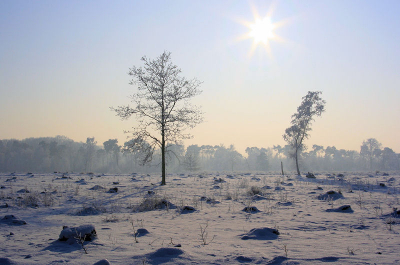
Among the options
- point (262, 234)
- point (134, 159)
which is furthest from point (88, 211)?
point (134, 159)

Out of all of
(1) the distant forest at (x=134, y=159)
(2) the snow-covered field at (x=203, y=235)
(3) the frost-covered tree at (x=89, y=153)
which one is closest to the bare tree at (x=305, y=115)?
(2) the snow-covered field at (x=203, y=235)

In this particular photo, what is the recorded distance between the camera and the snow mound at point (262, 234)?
4.15 metres

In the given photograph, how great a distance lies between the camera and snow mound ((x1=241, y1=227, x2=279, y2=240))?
4.15 meters

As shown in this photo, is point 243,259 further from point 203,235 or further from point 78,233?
point 78,233

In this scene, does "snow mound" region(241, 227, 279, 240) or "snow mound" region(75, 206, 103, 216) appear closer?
"snow mound" region(241, 227, 279, 240)

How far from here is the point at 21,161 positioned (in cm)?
8269

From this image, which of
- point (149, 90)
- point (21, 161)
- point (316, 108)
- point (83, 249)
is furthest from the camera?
point (21, 161)

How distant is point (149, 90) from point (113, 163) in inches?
3294

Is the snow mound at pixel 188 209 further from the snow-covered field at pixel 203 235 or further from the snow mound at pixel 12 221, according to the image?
the snow mound at pixel 12 221

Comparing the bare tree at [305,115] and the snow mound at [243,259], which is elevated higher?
the bare tree at [305,115]

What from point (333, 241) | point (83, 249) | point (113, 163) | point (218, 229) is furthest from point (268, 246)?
point (113, 163)

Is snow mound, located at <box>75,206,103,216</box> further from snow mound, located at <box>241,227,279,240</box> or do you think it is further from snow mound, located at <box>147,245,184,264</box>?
snow mound, located at <box>241,227,279,240</box>

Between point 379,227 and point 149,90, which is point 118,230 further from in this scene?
point 149,90

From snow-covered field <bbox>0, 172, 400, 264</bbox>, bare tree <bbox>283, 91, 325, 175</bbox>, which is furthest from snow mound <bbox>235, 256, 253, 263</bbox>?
bare tree <bbox>283, 91, 325, 175</bbox>
